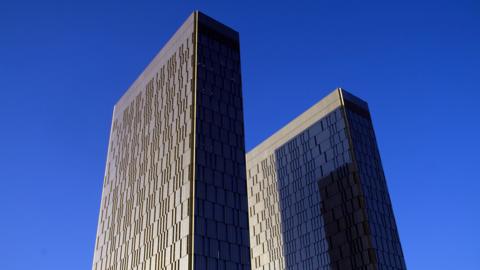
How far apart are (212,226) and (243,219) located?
536cm

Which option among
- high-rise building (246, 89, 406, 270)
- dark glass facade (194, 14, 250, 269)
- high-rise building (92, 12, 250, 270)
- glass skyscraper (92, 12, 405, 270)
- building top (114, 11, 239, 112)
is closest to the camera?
dark glass facade (194, 14, 250, 269)

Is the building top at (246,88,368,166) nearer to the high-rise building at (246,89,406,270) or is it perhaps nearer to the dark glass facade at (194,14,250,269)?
the high-rise building at (246,89,406,270)

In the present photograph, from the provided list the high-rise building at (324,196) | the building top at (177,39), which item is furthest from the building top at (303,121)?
→ the building top at (177,39)

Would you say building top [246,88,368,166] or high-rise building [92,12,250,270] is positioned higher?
building top [246,88,368,166]

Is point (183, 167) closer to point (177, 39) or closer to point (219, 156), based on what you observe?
point (219, 156)

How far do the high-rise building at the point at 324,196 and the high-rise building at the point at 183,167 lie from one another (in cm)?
2968

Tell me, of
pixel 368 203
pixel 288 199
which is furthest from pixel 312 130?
pixel 368 203

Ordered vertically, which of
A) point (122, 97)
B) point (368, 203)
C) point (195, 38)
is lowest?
point (368, 203)

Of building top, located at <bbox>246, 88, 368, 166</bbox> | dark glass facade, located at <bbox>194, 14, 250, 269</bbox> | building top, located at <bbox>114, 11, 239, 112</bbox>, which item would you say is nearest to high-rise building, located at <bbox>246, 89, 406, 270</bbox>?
building top, located at <bbox>246, 88, 368, 166</bbox>

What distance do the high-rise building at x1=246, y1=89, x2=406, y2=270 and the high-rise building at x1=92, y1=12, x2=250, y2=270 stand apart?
29.7 meters

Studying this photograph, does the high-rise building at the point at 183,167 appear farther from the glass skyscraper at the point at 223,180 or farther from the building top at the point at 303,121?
the building top at the point at 303,121

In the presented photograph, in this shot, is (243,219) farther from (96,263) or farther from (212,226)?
(96,263)

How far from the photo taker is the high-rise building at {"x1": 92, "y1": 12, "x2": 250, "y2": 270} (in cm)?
6117

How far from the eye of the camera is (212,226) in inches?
2393
